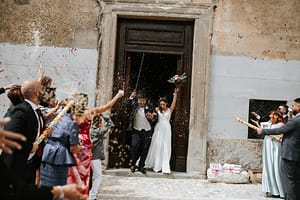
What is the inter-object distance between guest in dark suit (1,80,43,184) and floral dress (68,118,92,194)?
89 cm

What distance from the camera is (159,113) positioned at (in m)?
7.86

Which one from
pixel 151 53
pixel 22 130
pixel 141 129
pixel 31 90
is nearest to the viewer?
pixel 22 130

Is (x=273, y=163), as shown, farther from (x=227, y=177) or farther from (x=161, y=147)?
(x=161, y=147)

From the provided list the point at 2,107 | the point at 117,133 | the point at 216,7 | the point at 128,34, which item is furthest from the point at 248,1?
the point at 2,107

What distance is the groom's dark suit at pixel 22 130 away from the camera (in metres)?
3.35

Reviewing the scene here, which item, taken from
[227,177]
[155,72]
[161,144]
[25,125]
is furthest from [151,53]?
[25,125]

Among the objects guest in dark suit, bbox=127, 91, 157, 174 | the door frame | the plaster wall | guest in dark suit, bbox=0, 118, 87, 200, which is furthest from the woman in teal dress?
guest in dark suit, bbox=0, 118, 87, 200

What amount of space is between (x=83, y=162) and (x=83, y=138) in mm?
339

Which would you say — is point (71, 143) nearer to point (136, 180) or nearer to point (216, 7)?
point (136, 180)

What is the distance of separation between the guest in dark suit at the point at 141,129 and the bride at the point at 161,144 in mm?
141

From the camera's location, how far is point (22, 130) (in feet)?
11.2

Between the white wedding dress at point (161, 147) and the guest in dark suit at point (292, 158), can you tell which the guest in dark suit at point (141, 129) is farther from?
the guest in dark suit at point (292, 158)

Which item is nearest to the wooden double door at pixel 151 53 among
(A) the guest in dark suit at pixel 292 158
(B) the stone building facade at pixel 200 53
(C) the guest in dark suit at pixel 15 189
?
(B) the stone building facade at pixel 200 53

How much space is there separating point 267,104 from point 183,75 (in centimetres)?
180
